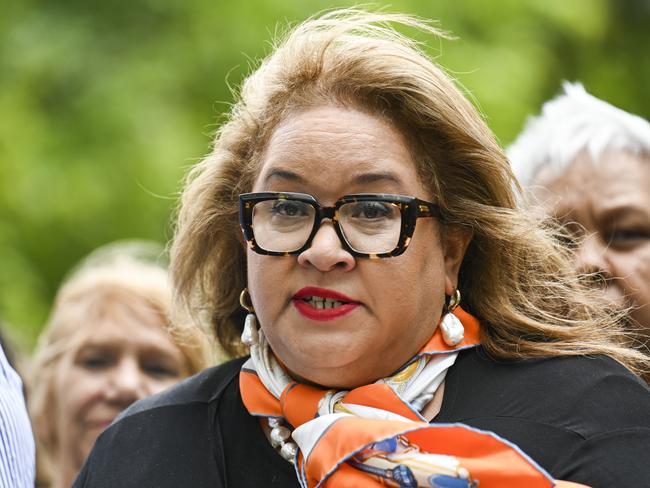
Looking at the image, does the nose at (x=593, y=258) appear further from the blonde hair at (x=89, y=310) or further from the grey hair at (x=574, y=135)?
the blonde hair at (x=89, y=310)

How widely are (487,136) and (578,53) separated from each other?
4.61 metres

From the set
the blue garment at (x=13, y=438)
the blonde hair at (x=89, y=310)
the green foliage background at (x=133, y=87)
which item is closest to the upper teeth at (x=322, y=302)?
the blue garment at (x=13, y=438)

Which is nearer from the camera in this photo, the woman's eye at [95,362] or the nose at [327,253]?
the nose at [327,253]

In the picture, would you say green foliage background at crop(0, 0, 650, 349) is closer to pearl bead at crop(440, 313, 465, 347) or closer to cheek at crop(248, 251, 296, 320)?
cheek at crop(248, 251, 296, 320)

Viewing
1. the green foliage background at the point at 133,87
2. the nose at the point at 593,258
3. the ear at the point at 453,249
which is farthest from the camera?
the green foliage background at the point at 133,87

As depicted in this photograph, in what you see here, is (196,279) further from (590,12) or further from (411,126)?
(590,12)

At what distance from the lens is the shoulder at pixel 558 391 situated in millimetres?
2627

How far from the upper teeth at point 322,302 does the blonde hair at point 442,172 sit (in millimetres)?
380

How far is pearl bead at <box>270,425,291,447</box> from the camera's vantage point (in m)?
2.83

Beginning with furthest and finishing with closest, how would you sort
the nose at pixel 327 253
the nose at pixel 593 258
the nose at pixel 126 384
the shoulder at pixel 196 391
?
the nose at pixel 126 384, the nose at pixel 593 258, the shoulder at pixel 196 391, the nose at pixel 327 253

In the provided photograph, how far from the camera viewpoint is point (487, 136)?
115 inches

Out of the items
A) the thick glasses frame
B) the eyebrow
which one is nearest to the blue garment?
the thick glasses frame

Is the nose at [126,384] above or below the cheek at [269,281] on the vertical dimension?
below

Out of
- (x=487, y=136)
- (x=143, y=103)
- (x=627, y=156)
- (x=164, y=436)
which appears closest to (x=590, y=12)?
(x=143, y=103)
